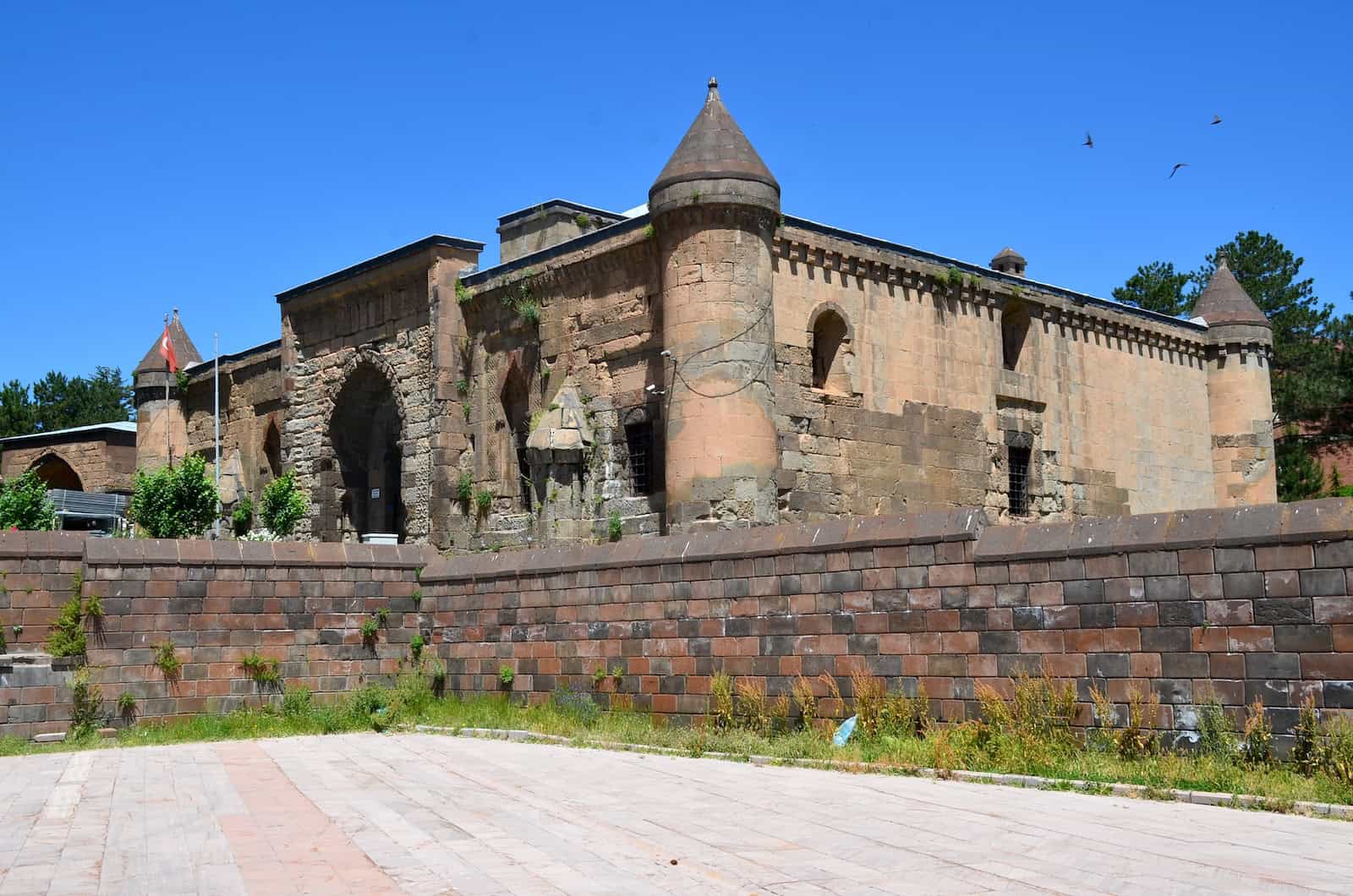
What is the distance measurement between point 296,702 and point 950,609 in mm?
9243

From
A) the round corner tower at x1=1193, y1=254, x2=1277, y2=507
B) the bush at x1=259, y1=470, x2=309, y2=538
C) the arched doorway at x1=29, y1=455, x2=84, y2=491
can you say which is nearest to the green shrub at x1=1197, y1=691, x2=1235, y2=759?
the round corner tower at x1=1193, y1=254, x2=1277, y2=507

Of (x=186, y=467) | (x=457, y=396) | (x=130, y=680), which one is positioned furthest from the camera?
(x=186, y=467)

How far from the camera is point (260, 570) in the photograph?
18469 millimetres

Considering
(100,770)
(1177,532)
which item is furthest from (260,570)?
(1177,532)

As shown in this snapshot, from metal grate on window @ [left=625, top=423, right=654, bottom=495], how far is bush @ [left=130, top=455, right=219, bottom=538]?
11101 mm

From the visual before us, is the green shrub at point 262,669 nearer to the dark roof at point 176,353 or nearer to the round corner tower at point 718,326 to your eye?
the round corner tower at point 718,326

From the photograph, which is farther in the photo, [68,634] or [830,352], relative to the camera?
[830,352]

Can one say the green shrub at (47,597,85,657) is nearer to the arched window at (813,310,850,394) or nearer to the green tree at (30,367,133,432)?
the arched window at (813,310,850,394)

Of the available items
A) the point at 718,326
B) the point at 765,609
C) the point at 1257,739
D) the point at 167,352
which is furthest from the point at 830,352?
the point at 167,352

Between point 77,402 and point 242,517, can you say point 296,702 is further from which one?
point 77,402

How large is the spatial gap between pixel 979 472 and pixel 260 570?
13.4 m

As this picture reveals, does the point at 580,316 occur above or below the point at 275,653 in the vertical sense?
above

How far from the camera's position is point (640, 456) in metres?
23.5

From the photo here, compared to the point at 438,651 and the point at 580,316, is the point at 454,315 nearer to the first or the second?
the point at 580,316
